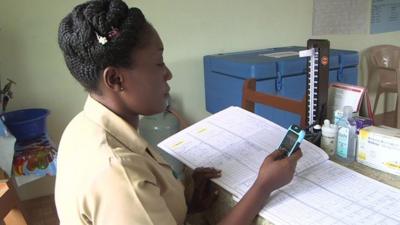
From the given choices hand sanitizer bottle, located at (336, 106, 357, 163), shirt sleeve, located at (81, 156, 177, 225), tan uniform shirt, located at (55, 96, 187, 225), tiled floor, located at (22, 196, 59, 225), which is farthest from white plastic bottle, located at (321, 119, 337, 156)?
tiled floor, located at (22, 196, 59, 225)

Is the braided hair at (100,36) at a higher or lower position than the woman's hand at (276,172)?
higher

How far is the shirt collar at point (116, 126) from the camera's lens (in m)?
0.73

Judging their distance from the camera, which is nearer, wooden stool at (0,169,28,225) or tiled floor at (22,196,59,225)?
wooden stool at (0,169,28,225)

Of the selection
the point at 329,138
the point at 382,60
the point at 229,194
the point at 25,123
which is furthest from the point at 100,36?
the point at 382,60

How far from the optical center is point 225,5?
2729 millimetres

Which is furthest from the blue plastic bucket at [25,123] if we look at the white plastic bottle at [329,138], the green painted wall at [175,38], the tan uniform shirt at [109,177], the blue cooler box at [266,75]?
the white plastic bottle at [329,138]

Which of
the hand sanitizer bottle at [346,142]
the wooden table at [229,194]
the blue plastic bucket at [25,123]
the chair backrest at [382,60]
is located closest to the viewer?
the wooden table at [229,194]

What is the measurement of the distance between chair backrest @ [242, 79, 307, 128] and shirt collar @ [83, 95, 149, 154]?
25.6 inches

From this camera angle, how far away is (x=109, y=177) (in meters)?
0.61

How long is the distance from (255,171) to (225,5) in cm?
204

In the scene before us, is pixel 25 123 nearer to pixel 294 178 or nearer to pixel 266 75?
pixel 266 75

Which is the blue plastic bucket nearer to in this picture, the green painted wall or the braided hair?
the green painted wall

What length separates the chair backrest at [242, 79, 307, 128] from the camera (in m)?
1.22

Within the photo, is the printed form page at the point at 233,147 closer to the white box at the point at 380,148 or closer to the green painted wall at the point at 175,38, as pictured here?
the white box at the point at 380,148
